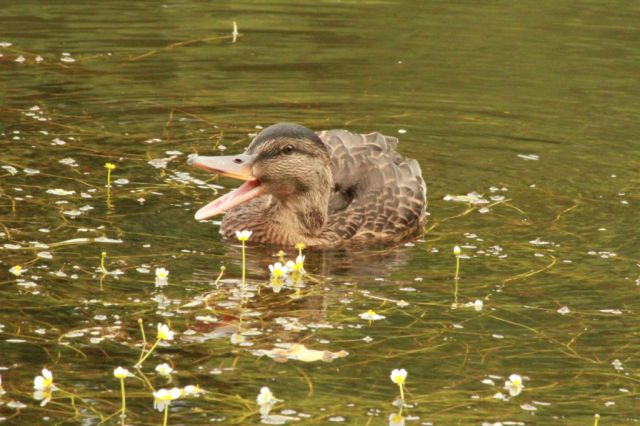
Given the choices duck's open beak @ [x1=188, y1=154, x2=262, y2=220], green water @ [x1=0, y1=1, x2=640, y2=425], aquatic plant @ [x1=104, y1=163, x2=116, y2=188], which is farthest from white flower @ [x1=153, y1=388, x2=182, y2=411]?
aquatic plant @ [x1=104, y1=163, x2=116, y2=188]

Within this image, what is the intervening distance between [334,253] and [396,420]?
12.9 feet

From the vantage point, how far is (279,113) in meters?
15.6

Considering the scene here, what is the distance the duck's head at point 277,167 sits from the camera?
36.3ft

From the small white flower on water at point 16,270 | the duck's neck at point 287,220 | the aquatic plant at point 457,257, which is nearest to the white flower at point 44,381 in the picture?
the small white flower on water at point 16,270

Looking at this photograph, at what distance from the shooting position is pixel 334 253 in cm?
1154

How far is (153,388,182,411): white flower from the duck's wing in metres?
4.26

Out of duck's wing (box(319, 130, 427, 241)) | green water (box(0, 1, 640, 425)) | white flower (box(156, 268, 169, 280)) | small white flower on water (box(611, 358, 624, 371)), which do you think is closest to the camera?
green water (box(0, 1, 640, 425))

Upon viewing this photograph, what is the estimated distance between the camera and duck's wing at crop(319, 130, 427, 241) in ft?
39.3

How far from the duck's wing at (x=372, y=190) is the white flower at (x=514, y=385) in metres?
3.78

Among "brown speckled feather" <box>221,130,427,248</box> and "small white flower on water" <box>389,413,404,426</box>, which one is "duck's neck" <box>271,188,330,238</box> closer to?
"brown speckled feather" <box>221,130,427,248</box>

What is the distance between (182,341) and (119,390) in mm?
920

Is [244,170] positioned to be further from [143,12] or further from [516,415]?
[143,12]

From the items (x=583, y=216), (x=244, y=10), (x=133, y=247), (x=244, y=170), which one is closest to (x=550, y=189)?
(x=583, y=216)

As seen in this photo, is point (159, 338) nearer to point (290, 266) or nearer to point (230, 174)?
point (290, 266)
